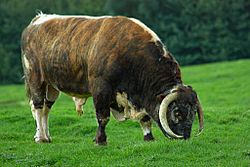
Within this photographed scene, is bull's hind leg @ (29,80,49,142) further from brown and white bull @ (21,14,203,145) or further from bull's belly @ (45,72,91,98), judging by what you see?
brown and white bull @ (21,14,203,145)

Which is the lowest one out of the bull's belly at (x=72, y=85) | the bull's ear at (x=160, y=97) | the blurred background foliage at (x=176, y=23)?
the blurred background foliage at (x=176, y=23)

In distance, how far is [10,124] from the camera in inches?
772

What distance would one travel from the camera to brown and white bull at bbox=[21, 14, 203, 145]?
13.2m

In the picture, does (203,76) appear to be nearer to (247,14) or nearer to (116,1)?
(247,14)

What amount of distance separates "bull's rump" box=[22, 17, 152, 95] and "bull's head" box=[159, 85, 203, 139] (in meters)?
1.31

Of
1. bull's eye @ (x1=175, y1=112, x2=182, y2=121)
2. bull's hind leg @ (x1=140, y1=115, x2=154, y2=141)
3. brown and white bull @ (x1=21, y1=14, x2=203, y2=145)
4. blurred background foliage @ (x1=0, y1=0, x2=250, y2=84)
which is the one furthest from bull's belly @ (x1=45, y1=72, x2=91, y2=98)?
blurred background foliage @ (x1=0, y1=0, x2=250, y2=84)

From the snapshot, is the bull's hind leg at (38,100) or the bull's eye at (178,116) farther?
the bull's hind leg at (38,100)

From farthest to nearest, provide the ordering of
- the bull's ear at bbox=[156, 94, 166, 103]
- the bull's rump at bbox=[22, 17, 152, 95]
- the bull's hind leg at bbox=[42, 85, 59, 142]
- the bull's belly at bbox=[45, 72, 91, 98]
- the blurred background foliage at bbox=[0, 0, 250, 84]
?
the blurred background foliage at bbox=[0, 0, 250, 84], the bull's hind leg at bbox=[42, 85, 59, 142], the bull's belly at bbox=[45, 72, 91, 98], the bull's rump at bbox=[22, 17, 152, 95], the bull's ear at bbox=[156, 94, 166, 103]

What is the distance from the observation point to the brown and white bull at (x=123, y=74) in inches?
519

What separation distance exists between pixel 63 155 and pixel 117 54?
2229 millimetres

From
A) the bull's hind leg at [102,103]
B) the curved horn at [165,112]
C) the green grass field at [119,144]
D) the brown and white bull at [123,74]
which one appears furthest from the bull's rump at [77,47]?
the green grass field at [119,144]

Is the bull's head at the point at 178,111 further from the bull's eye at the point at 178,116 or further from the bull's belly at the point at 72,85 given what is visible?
the bull's belly at the point at 72,85

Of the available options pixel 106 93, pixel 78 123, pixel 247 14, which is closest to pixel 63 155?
pixel 106 93

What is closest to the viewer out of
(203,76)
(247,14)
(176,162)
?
(176,162)
